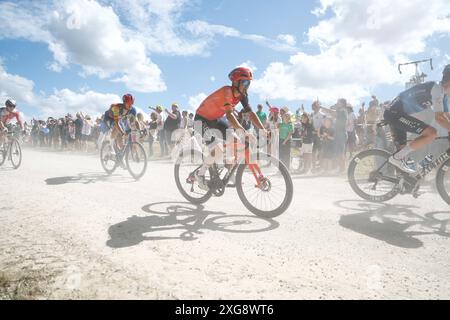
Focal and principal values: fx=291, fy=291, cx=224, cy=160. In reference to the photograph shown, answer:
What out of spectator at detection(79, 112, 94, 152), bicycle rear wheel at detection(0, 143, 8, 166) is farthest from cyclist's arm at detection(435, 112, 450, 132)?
Result: spectator at detection(79, 112, 94, 152)

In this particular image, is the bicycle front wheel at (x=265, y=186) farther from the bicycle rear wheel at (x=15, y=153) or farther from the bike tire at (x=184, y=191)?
the bicycle rear wheel at (x=15, y=153)

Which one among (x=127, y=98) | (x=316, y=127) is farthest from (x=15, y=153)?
(x=316, y=127)

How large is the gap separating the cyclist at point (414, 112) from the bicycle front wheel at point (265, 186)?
2409 millimetres

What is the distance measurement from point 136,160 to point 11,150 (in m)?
5.39

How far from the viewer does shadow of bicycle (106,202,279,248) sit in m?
3.59

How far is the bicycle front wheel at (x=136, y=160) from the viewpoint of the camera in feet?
27.7

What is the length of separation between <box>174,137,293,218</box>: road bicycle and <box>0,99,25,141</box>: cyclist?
8.62 metres

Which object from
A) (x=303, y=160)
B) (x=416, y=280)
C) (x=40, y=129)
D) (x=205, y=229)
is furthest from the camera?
(x=40, y=129)

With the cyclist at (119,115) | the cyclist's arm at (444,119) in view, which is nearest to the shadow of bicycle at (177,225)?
the cyclist's arm at (444,119)

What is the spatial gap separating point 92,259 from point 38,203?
9.32ft
